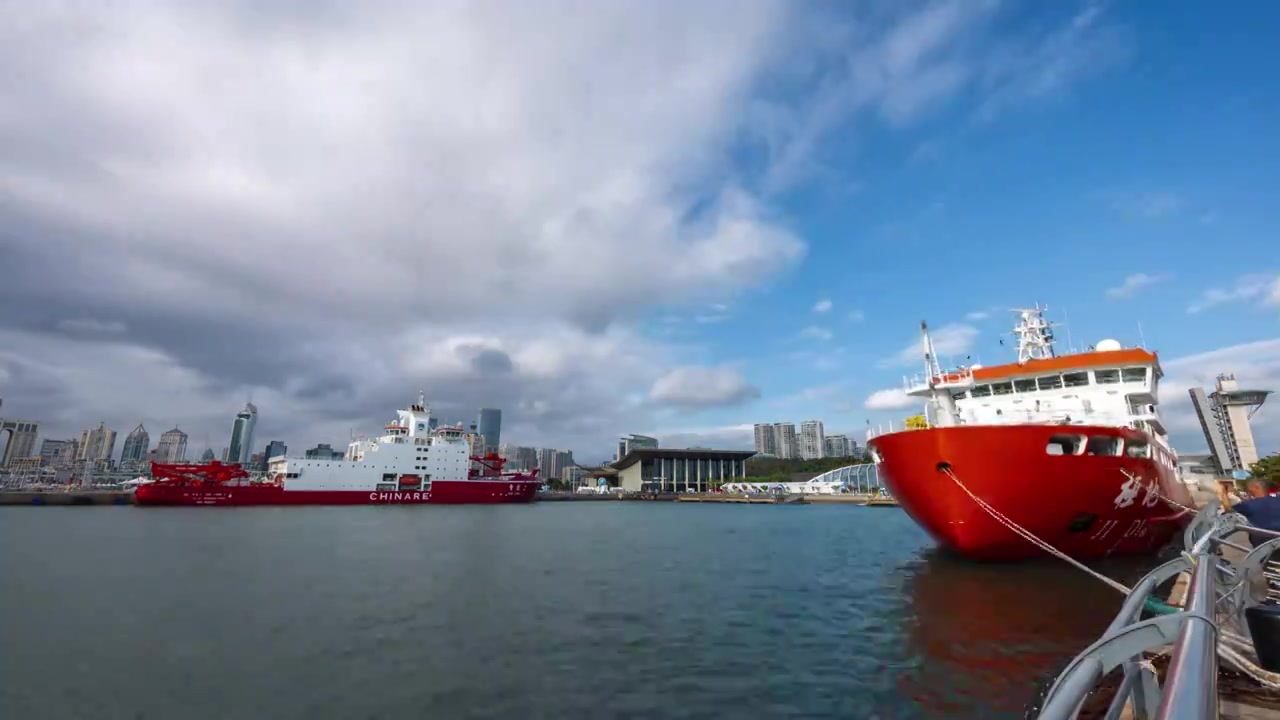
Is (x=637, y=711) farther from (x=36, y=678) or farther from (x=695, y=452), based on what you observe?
(x=695, y=452)

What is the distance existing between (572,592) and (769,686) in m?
8.10

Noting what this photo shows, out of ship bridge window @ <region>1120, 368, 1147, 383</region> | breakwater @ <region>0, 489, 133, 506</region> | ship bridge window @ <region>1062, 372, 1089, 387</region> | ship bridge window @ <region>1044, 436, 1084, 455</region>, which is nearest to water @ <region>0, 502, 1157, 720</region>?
ship bridge window @ <region>1044, 436, 1084, 455</region>

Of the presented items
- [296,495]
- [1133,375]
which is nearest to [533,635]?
[1133,375]

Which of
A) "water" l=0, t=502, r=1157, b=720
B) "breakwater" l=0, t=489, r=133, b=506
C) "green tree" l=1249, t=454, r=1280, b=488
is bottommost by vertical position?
"water" l=0, t=502, r=1157, b=720

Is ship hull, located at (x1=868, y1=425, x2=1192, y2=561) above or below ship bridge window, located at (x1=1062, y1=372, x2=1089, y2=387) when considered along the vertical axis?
below

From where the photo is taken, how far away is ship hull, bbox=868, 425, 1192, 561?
15078 millimetres

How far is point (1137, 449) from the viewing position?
17.8m

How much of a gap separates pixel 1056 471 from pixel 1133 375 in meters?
8.95

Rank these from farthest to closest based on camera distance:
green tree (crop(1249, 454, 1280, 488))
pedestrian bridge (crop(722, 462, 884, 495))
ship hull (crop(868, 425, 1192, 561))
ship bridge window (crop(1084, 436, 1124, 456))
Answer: pedestrian bridge (crop(722, 462, 884, 495)), green tree (crop(1249, 454, 1280, 488)), ship bridge window (crop(1084, 436, 1124, 456)), ship hull (crop(868, 425, 1192, 561))

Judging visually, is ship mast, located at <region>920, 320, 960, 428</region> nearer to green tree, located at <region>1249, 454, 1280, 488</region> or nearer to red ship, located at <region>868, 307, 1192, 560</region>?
red ship, located at <region>868, 307, 1192, 560</region>

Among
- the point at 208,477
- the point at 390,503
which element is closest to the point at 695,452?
the point at 390,503

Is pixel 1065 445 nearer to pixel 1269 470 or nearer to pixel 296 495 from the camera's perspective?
pixel 1269 470

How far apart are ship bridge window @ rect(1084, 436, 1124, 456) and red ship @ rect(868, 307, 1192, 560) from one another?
3 centimetres

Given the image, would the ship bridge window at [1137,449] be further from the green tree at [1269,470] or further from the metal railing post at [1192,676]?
the green tree at [1269,470]
